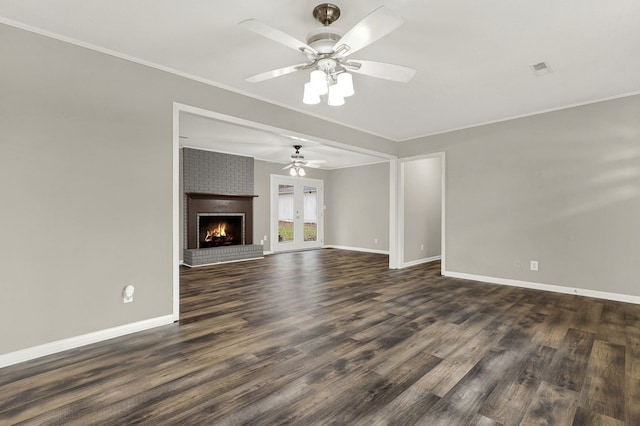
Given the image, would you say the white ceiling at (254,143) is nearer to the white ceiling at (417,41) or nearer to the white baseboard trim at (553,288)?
the white ceiling at (417,41)

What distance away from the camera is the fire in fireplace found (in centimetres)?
704

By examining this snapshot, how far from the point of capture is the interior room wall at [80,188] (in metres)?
2.29

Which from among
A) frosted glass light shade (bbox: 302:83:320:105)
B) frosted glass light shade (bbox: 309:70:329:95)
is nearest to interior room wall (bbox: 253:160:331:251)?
frosted glass light shade (bbox: 302:83:320:105)

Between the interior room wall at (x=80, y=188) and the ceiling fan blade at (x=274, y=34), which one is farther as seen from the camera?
the interior room wall at (x=80, y=188)

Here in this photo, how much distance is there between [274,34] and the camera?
1822 mm

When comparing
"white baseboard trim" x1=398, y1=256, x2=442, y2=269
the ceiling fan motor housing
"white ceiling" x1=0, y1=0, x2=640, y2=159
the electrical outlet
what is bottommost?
"white baseboard trim" x1=398, y1=256, x2=442, y2=269

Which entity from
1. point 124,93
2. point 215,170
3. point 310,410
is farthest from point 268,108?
point 215,170

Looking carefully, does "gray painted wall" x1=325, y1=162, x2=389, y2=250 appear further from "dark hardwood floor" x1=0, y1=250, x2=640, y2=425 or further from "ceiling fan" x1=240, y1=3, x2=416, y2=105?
"ceiling fan" x1=240, y1=3, x2=416, y2=105

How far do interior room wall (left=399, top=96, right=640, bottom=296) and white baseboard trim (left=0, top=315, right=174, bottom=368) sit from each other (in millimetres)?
4533

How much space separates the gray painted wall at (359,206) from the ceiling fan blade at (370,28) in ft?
20.8

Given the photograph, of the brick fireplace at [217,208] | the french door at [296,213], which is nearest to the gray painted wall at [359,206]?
the french door at [296,213]

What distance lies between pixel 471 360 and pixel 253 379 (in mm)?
1604

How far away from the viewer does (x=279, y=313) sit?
3348 millimetres

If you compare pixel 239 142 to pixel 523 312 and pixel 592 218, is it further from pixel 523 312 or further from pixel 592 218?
pixel 592 218
